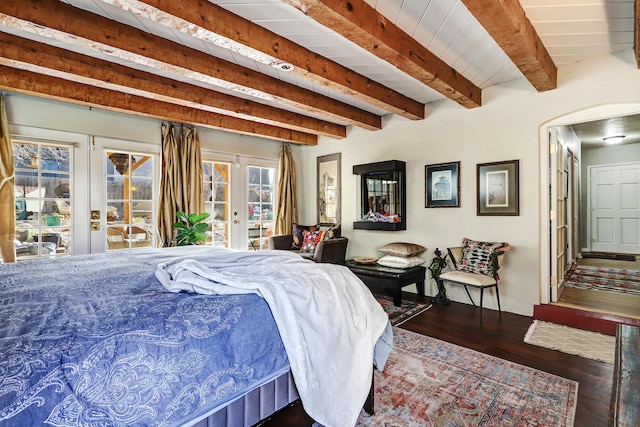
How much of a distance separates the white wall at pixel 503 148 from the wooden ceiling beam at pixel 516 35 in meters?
0.37

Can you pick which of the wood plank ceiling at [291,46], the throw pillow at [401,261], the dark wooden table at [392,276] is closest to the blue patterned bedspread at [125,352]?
the wood plank ceiling at [291,46]

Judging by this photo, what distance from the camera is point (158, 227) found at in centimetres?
420

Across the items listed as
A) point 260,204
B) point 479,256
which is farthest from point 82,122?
point 479,256

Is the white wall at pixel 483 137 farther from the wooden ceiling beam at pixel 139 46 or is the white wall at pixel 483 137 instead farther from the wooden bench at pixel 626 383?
the wooden bench at pixel 626 383

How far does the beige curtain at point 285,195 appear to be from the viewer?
5.61 m

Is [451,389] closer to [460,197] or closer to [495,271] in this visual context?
[495,271]

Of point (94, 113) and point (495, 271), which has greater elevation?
point (94, 113)

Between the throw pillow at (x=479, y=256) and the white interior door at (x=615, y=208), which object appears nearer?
the throw pillow at (x=479, y=256)

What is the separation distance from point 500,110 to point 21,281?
4308 mm

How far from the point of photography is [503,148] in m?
3.59

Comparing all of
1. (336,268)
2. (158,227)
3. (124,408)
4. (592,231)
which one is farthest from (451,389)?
(592,231)

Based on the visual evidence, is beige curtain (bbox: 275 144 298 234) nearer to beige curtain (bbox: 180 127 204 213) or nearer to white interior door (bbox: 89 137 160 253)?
beige curtain (bbox: 180 127 204 213)

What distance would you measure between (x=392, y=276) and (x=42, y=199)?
4.00 m

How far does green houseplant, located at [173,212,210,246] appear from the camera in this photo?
4141 mm
